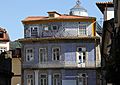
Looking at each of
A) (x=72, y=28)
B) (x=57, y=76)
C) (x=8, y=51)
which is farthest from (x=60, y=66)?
(x=8, y=51)

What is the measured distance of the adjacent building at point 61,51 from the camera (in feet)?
176

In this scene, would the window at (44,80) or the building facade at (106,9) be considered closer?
the building facade at (106,9)

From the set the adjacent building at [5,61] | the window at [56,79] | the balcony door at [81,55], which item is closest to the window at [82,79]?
the balcony door at [81,55]

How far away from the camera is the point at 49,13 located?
56.3m

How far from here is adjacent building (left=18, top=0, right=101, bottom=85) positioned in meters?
53.7

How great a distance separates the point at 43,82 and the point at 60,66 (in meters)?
2.87

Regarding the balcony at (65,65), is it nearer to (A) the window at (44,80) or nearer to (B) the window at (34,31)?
(A) the window at (44,80)

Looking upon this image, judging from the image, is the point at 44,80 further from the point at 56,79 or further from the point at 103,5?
the point at 103,5

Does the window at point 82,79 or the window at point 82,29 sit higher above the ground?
the window at point 82,29

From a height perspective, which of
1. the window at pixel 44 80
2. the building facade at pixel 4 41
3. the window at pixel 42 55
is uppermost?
the building facade at pixel 4 41

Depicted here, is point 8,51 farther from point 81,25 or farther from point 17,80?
point 81,25

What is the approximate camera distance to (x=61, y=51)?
54625 millimetres

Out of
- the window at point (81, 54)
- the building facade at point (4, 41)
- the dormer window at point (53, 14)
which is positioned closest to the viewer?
the window at point (81, 54)

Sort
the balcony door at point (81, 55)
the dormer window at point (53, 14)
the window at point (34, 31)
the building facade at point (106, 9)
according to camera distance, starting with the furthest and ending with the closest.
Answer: the dormer window at point (53, 14)
the window at point (34, 31)
the balcony door at point (81, 55)
the building facade at point (106, 9)
